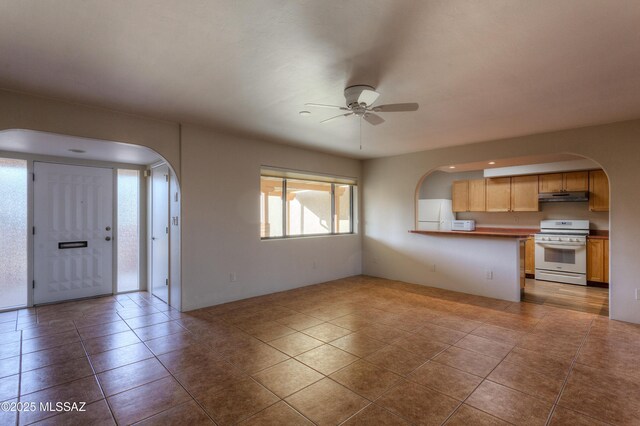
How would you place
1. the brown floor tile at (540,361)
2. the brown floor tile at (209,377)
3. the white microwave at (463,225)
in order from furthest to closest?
1. the white microwave at (463,225)
2. the brown floor tile at (540,361)
3. the brown floor tile at (209,377)

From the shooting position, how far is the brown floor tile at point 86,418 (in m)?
1.97

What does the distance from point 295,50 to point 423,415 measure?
2627 mm

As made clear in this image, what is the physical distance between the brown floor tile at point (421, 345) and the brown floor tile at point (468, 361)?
85 mm

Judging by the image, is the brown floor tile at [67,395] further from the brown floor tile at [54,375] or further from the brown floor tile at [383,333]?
the brown floor tile at [383,333]

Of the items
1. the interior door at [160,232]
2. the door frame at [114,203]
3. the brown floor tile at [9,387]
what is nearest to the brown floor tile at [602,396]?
the brown floor tile at [9,387]

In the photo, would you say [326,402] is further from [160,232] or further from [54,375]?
[160,232]

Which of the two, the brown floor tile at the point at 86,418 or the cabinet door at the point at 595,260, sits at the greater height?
the cabinet door at the point at 595,260

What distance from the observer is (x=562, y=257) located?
19.5 feet

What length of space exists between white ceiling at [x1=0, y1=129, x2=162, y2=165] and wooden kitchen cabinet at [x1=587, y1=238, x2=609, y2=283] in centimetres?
730

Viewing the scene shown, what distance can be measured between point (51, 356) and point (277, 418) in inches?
93.0

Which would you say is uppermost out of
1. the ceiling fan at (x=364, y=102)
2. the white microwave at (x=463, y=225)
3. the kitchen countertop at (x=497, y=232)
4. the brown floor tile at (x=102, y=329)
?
the ceiling fan at (x=364, y=102)

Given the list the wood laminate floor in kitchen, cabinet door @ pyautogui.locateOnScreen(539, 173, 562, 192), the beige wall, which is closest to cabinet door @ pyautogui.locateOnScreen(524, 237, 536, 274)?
the wood laminate floor in kitchen

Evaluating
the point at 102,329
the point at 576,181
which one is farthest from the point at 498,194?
the point at 102,329

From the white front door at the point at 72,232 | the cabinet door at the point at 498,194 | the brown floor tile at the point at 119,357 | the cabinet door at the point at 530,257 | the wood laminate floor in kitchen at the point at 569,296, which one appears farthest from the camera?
the cabinet door at the point at 498,194
